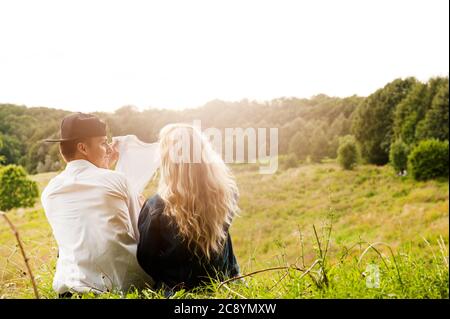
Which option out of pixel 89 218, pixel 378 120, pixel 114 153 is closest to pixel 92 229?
pixel 89 218

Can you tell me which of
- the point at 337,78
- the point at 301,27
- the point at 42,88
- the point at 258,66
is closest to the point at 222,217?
the point at 42,88

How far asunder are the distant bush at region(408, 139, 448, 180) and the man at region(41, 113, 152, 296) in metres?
4.97

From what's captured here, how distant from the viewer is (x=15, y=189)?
183 inches

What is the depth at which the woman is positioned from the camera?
5.65 feet

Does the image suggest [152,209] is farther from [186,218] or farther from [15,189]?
[15,189]

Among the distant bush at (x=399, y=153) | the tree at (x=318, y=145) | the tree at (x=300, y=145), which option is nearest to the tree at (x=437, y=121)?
the distant bush at (x=399, y=153)

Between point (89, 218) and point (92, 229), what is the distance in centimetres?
3

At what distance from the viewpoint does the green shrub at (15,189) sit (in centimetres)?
447

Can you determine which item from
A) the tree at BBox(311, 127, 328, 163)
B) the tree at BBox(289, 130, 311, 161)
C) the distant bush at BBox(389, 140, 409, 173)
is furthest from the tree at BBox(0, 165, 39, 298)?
the distant bush at BBox(389, 140, 409, 173)

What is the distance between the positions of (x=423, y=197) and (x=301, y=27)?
3.11 metres

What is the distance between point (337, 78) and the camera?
5.91m

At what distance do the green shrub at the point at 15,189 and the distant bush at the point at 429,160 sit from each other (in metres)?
3.88

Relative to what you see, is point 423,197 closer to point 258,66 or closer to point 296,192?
point 296,192
